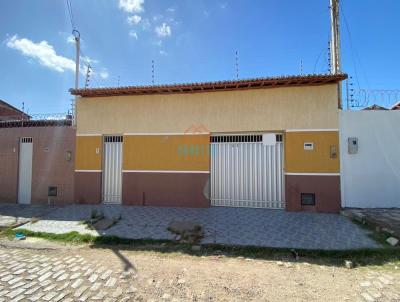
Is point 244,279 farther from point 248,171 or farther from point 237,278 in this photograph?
point 248,171

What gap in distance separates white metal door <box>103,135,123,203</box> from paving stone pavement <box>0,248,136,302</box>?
4.39 metres

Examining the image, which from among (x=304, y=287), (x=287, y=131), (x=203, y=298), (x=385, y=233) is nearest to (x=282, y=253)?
(x=304, y=287)

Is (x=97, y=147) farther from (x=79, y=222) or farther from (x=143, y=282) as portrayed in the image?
(x=143, y=282)

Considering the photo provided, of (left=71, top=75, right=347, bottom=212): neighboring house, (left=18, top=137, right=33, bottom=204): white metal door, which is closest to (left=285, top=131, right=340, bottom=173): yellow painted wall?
(left=71, top=75, right=347, bottom=212): neighboring house

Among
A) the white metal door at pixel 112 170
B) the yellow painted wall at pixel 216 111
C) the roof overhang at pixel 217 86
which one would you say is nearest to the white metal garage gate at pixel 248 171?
the yellow painted wall at pixel 216 111

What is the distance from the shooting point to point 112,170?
9.77 metres

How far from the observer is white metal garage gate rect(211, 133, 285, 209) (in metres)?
8.71

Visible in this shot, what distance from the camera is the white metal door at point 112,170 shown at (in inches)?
382

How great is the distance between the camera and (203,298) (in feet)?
12.0

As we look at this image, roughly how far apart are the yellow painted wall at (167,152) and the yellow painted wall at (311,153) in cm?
274

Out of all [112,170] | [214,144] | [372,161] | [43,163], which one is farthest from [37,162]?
[372,161]

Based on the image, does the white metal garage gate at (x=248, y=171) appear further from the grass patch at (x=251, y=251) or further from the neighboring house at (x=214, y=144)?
the grass patch at (x=251, y=251)

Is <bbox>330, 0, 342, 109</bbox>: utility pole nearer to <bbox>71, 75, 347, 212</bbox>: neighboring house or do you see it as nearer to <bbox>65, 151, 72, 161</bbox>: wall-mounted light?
<bbox>71, 75, 347, 212</bbox>: neighboring house

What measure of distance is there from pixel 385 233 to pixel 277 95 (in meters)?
4.93
